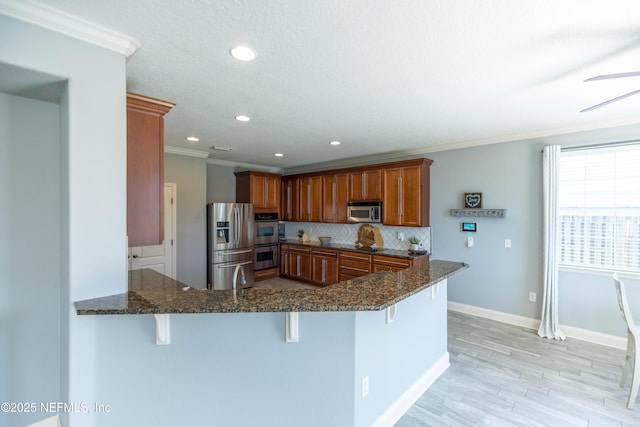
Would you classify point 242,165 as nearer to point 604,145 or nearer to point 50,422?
point 50,422

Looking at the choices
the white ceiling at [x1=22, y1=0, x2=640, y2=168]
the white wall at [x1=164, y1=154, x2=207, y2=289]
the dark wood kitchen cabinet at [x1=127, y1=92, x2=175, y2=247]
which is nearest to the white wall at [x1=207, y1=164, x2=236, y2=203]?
the white wall at [x1=164, y1=154, x2=207, y2=289]

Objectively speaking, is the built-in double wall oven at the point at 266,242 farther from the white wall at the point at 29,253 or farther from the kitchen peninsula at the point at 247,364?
the kitchen peninsula at the point at 247,364

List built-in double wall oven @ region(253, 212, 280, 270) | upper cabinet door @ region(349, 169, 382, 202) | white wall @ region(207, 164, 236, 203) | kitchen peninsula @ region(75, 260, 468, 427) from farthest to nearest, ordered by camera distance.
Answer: built-in double wall oven @ region(253, 212, 280, 270) → white wall @ region(207, 164, 236, 203) → upper cabinet door @ region(349, 169, 382, 202) → kitchen peninsula @ region(75, 260, 468, 427)

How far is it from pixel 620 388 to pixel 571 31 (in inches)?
119

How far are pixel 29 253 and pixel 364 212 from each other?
444 cm

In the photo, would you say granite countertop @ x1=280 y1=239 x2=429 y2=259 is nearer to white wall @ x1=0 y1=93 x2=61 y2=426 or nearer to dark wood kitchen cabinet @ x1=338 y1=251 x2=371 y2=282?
dark wood kitchen cabinet @ x1=338 y1=251 x2=371 y2=282

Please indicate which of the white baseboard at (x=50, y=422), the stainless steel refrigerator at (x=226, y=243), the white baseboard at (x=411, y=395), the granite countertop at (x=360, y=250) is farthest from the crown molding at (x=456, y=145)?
the white baseboard at (x=50, y=422)

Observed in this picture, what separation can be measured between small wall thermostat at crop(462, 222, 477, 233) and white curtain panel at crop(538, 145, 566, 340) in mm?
860

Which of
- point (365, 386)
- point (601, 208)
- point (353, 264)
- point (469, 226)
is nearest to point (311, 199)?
point (353, 264)

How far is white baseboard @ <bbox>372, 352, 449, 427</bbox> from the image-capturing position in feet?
6.68

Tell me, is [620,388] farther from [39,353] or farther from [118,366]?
[39,353]

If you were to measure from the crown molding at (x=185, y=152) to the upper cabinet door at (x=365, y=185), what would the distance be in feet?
9.08

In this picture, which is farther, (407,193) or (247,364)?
(407,193)

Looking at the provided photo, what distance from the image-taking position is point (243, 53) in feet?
6.16
